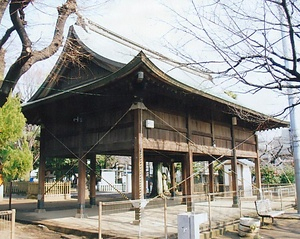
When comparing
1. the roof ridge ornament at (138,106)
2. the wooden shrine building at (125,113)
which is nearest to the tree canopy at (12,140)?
the wooden shrine building at (125,113)

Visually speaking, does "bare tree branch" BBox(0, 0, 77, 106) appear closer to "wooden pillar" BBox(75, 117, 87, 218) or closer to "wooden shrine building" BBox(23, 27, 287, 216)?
"wooden shrine building" BBox(23, 27, 287, 216)

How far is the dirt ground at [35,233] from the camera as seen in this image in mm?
8203

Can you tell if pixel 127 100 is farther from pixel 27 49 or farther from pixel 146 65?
pixel 27 49

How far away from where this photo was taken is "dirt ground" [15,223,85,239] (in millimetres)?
8203

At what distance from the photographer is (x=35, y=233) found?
8.71 meters

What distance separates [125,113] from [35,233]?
13.9 ft

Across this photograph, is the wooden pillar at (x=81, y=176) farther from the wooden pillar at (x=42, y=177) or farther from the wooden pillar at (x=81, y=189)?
the wooden pillar at (x=42, y=177)

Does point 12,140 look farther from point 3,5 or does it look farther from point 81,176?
point 81,176

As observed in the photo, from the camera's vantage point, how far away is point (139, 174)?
9258mm

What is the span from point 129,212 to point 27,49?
23.4 feet

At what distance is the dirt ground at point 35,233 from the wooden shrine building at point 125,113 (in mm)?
1610

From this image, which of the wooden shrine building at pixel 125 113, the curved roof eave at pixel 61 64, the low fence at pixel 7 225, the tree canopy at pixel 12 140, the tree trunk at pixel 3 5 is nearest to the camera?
the low fence at pixel 7 225

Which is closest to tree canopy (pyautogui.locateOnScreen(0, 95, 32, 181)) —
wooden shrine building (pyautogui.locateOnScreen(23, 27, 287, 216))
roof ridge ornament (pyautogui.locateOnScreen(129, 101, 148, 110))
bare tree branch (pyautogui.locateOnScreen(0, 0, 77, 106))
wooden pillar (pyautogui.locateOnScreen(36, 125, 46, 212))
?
bare tree branch (pyautogui.locateOnScreen(0, 0, 77, 106))

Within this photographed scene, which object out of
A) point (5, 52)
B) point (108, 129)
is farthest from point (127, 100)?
point (5, 52)
